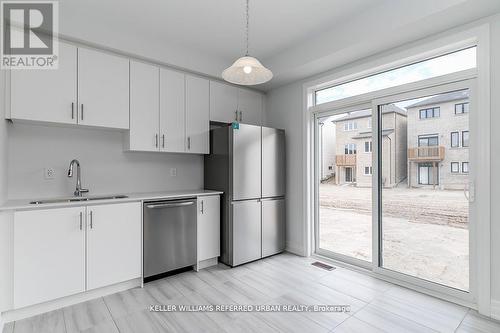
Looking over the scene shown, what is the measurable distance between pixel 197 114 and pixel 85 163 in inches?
57.0

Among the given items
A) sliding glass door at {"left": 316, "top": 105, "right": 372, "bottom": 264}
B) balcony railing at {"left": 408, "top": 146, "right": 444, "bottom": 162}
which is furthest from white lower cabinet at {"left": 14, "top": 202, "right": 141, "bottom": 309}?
balcony railing at {"left": 408, "top": 146, "right": 444, "bottom": 162}

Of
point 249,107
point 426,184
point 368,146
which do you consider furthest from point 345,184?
point 249,107

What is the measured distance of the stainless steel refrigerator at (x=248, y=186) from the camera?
3.24m

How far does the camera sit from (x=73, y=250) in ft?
7.56

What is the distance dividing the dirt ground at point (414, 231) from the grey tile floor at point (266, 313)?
0.29 m

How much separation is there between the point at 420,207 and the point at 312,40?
2230mm

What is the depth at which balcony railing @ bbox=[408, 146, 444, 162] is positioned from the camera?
8.23 feet

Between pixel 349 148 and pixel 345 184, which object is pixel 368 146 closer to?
pixel 349 148

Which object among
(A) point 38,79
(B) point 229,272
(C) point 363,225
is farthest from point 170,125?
(C) point 363,225

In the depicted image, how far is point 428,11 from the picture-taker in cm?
212

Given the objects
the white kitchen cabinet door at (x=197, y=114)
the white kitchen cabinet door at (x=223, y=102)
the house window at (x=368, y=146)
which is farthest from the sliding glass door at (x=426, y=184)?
the white kitchen cabinet door at (x=197, y=114)

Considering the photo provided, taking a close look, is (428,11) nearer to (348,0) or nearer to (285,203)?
(348,0)

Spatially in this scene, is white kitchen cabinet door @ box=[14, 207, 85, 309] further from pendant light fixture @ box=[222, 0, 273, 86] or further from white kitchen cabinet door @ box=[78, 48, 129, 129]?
pendant light fixture @ box=[222, 0, 273, 86]

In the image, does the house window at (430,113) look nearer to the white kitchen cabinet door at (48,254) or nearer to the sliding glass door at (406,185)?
the sliding glass door at (406,185)
